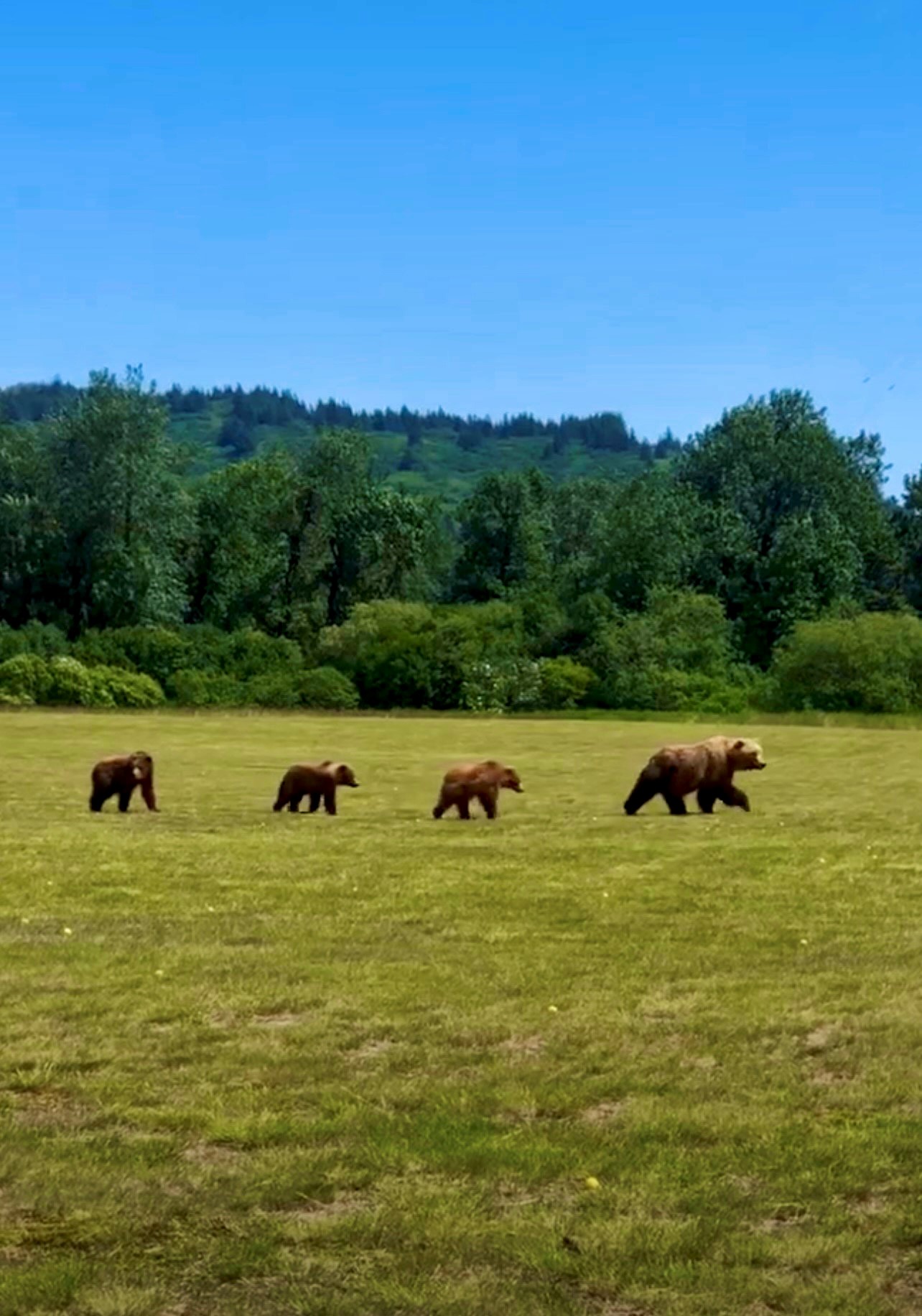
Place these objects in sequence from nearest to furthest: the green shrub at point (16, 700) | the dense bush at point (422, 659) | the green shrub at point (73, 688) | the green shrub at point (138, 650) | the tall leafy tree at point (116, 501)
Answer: the green shrub at point (16, 700) → the green shrub at point (73, 688) → the dense bush at point (422, 659) → the green shrub at point (138, 650) → the tall leafy tree at point (116, 501)

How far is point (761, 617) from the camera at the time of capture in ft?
315

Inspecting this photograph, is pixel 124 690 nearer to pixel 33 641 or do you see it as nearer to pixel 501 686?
pixel 33 641

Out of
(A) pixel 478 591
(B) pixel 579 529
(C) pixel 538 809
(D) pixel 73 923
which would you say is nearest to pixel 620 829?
(C) pixel 538 809

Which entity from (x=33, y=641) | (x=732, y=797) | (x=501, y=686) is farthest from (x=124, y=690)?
(x=732, y=797)

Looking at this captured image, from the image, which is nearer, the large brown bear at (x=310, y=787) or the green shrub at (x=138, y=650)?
the large brown bear at (x=310, y=787)

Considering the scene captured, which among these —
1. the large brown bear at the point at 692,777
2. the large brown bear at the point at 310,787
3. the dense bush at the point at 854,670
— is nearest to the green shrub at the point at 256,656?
the dense bush at the point at 854,670

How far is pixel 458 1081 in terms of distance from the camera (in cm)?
863

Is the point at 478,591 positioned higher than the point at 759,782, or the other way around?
the point at 478,591

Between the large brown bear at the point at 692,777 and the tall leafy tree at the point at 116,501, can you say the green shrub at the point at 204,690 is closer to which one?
the tall leafy tree at the point at 116,501

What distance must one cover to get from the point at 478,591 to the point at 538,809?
8654cm

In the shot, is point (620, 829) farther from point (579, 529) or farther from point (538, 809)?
point (579, 529)

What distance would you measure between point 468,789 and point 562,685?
59.8m

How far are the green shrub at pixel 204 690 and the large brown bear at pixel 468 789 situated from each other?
2305 inches

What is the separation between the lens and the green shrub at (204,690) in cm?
8381
